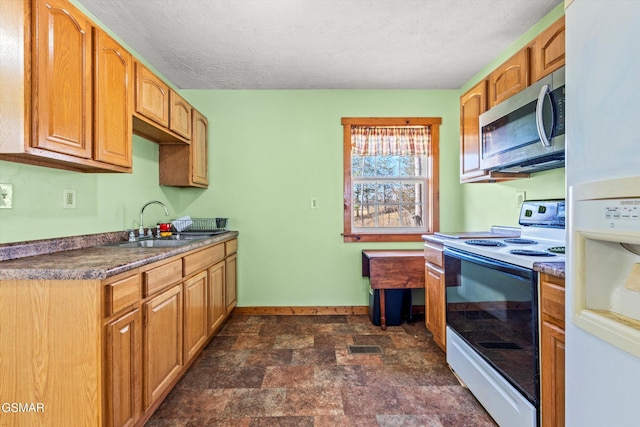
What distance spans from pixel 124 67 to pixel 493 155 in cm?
239

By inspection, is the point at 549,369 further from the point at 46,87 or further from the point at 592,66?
the point at 46,87

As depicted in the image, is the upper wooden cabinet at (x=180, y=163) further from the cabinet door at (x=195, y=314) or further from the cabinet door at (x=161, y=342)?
the cabinet door at (x=161, y=342)

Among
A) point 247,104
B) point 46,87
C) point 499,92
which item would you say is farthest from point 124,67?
point 499,92

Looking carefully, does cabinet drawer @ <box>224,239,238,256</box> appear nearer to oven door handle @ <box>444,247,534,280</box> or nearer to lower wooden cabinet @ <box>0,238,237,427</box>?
lower wooden cabinet @ <box>0,238,237,427</box>

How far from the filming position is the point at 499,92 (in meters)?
1.90

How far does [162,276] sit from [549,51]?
238cm

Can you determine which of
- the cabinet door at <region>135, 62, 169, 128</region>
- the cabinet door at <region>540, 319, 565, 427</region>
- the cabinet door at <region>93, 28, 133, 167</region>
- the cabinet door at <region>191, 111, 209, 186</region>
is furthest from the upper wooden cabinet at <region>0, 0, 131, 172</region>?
the cabinet door at <region>540, 319, 565, 427</region>

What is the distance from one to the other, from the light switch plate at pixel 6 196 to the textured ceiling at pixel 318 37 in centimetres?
130

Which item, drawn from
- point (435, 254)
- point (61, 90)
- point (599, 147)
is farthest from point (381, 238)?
point (61, 90)

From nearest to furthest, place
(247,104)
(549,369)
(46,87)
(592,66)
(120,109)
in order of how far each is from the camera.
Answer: (592,66) < (549,369) < (46,87) < (120,109) < (247,104)

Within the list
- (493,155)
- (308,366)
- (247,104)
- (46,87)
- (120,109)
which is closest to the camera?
(46,87)

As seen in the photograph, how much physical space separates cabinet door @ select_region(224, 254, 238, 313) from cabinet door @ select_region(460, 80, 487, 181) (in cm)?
228

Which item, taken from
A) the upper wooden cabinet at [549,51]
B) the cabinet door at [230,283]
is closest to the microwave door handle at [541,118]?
the upper wooden cabinet at [549,51]

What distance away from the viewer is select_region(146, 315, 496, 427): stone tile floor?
1584mm
